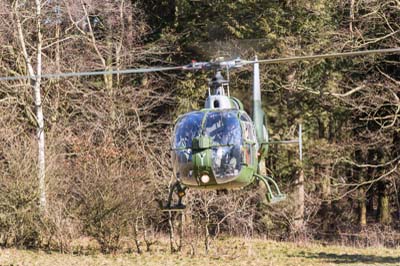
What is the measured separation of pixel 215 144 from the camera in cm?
914

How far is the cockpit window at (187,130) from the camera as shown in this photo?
9.26 metres

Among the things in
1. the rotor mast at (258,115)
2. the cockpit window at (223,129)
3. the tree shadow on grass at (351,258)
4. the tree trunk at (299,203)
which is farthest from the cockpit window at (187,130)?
the tree trunk at (299,203)

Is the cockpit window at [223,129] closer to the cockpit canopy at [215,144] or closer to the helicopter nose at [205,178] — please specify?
the cockpit canopy at [215,144]

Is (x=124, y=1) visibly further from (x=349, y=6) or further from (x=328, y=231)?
(x=328, y=231)

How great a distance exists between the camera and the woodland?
17.9m

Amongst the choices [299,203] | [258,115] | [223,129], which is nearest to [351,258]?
[299,203]

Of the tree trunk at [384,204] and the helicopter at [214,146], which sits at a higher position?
the helicopter at [214,146]

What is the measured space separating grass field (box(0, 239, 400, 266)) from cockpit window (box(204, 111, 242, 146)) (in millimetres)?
7576

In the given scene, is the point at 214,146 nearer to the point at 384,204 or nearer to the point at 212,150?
the point at 212,150

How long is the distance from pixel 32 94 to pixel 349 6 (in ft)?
35.4

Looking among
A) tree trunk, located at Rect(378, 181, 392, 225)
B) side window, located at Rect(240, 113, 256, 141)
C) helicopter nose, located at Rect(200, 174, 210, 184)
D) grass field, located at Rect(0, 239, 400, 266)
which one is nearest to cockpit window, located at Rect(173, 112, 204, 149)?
helicopter nose, located at Rect(200, 174, 210, 184)

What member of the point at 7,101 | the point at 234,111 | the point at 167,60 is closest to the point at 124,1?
the point at 167,60

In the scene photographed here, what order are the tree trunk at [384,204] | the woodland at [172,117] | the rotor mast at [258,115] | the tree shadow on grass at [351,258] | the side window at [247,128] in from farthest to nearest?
the tree trunk at [384,204] < the woodland at [172,117] < the tree shadow on grass at [351,258] < the rotor mast at [258,115] < the side window at [247,128]

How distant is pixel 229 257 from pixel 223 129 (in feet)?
29.2
